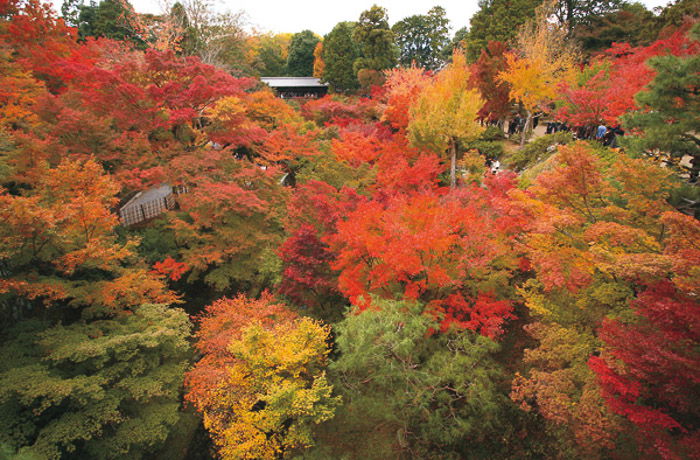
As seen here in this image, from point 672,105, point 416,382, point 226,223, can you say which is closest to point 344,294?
point 416,382

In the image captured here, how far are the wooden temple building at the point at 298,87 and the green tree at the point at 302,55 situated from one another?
5109mm

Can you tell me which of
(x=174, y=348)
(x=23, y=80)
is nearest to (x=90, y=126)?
(x=23, y=80)

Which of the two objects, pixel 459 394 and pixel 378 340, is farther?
pixel 459 394

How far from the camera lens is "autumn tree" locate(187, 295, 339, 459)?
8.45 meters

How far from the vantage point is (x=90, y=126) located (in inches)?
559

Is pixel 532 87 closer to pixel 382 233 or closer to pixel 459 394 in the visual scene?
pixel 382 233

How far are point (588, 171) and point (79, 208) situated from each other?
14.1 m

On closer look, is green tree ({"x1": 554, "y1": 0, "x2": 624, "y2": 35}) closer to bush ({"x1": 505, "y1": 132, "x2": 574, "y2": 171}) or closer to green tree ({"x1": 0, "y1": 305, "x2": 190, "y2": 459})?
bush ({"x1": 505, "y1": 132, "x2": 574, "y2": 171})

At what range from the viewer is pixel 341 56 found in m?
44.9

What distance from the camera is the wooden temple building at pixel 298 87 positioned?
2068 inches

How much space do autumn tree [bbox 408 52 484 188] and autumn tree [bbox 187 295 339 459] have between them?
1385 centimetres

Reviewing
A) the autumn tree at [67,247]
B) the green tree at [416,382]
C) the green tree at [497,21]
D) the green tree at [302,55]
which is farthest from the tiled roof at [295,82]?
the green tree at [416,382]

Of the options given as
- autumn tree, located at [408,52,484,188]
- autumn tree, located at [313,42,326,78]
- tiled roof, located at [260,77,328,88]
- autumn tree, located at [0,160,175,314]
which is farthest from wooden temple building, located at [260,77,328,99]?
autumn tree, located at [0,160,175,314]

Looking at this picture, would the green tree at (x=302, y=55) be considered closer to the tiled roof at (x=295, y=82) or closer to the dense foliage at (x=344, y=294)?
the tiled roof at (x=295, y=82)
